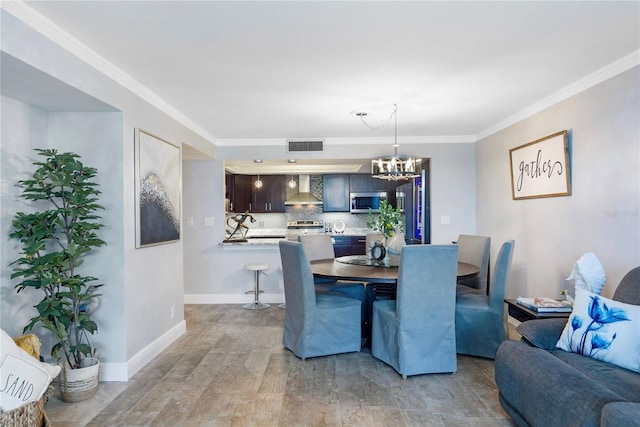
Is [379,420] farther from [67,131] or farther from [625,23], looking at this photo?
[67,131]

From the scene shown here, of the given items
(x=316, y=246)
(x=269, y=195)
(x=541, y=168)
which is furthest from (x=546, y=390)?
(x=269, y=195)

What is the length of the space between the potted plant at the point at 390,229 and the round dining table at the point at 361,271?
0.23m

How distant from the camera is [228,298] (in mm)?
5145

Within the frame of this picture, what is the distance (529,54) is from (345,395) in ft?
8.39

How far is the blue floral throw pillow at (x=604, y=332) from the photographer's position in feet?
6.05

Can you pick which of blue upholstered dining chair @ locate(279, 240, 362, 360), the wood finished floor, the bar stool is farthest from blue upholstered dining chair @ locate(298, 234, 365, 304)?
the bar stool

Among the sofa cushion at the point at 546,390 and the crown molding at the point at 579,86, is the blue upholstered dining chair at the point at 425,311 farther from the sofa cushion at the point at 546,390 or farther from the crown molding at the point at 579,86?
the crown molding at the point at 579,86

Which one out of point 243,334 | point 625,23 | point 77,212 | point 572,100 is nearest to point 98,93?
point 77,212

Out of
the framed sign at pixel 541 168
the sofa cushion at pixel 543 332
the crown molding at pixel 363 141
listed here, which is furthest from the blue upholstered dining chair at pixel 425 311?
the crown molding at pixel 363 141

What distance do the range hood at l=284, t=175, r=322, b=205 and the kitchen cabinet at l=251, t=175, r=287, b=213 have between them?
0.62 feet

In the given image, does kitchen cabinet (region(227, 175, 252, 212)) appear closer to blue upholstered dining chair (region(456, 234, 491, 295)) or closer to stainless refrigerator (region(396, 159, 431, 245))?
stainless refrigerator (region(396, 159, 431, 245))

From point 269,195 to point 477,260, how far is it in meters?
4.51

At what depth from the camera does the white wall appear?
243cm

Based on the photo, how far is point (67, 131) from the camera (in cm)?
274
